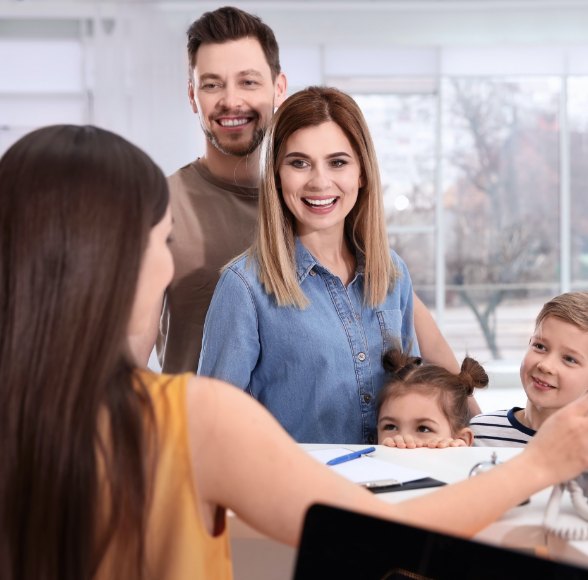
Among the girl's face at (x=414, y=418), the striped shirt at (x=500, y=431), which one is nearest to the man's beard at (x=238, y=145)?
the girl's face at (x=414, y=418)

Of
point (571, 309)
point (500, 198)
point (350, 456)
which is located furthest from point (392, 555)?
point (500, 198)

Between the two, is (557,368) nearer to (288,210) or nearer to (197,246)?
(288,210)

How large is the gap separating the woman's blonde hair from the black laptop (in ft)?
4.25

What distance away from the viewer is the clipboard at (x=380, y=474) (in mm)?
1481

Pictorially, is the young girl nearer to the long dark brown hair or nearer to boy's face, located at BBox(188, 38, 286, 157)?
boy's face, located at BBox(188, 38, 286, 157)

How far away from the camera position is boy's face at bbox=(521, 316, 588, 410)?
222 centimetres

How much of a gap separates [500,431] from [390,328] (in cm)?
39

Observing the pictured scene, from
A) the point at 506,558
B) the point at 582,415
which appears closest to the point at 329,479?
the point at 506,558

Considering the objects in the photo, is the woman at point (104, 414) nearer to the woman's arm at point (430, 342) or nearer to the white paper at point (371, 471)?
the white paper at point (371, 471)

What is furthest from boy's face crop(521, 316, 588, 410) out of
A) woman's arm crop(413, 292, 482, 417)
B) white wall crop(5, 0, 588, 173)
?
white wall crop(5, 0, 588, 173)

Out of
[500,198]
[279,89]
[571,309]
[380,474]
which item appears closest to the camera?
[380,474]

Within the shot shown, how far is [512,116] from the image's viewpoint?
26.6ft

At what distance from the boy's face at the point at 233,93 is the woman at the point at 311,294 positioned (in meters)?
0.41

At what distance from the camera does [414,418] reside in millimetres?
2166
